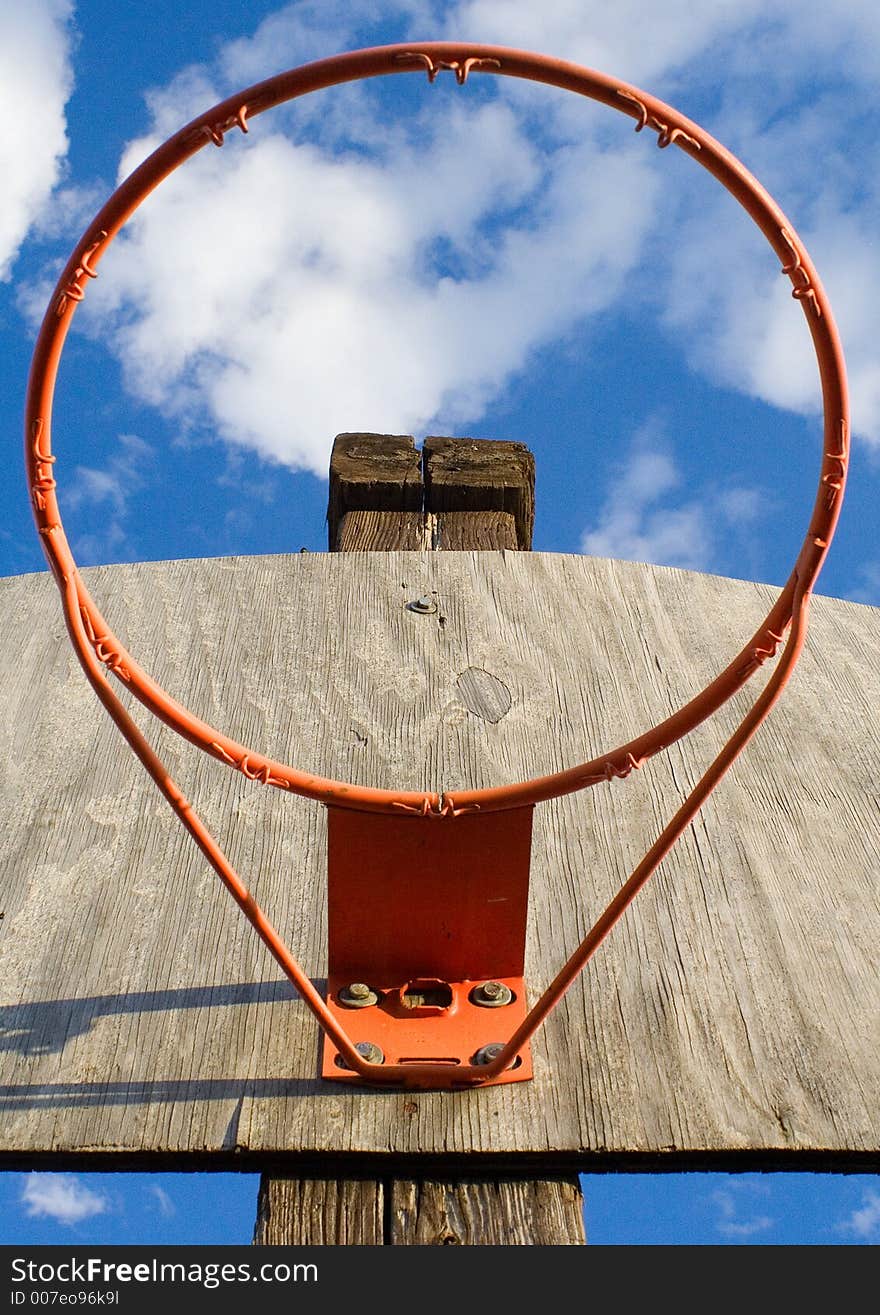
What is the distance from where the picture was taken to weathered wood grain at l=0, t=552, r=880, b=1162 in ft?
6.22

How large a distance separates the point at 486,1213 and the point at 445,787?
860 millimetres

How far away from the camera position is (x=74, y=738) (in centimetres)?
264

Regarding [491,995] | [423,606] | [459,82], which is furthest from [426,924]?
[459,82]

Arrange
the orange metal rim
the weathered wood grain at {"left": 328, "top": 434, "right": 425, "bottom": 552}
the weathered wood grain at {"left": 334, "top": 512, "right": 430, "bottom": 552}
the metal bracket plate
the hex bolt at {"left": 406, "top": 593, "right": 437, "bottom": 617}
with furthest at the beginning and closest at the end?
the weathered wood grain at {"left": 328, "top": 434, "right": 425, "bottom": 552}, the weathered wood grain at {"left": 334, "top": 512, "right": 430, "bottom": 552}, the hex bolt at {"left": 406, "top": 593, "right": 437, "bottom": 617}, the metal bracket plate, the orange metal rim

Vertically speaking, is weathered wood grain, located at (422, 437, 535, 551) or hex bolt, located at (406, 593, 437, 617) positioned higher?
weathered wood grain, located at (422, 437, 535, 551)

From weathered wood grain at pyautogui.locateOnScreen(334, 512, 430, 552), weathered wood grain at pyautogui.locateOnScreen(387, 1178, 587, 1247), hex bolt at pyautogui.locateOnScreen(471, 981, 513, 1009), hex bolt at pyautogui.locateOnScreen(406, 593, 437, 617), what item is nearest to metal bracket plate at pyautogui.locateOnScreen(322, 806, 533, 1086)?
hex bolt at pyautogui.locateOnScreen(471, 981, 513, 1009)

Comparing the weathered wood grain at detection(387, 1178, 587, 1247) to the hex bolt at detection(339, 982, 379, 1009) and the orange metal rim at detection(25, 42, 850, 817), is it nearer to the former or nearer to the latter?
the hex bolt at detection(339, 982, 379, 1009)

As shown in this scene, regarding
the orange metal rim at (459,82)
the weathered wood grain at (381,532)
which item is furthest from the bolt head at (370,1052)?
the weathered wood grain at (381,532)

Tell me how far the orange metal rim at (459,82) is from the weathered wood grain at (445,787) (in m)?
0.36

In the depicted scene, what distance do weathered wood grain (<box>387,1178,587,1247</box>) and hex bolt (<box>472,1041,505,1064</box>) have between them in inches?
6.9

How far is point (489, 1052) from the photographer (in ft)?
6.50

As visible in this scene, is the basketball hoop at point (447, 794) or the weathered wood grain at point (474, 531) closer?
the basketball hoop at point (447, 794)

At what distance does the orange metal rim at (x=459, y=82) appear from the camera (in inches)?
68.1

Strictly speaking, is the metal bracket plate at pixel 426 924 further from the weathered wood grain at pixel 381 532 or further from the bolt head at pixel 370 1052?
the weathered wood grain at pixel 381 532
